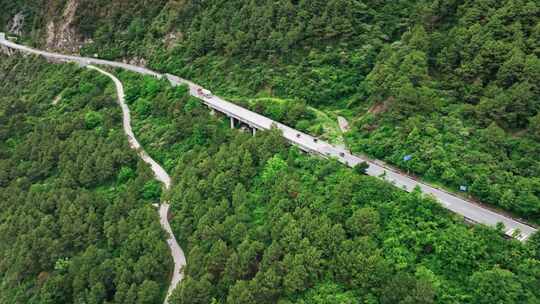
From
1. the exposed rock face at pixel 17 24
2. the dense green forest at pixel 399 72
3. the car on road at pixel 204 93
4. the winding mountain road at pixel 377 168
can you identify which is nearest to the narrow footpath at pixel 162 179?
the winding mountain road at pixel 377 168

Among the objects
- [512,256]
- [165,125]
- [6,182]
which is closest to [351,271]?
[512,256]

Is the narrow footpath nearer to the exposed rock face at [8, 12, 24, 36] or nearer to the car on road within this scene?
the car on road

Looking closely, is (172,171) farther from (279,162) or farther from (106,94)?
(106,94)

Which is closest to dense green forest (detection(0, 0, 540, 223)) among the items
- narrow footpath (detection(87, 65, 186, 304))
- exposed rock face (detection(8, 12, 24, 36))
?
narrow footpath (detection(87, 65, 186, 304))

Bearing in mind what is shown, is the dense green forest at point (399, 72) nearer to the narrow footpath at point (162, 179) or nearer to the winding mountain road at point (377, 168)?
the winding mountain road at point (377, 168)

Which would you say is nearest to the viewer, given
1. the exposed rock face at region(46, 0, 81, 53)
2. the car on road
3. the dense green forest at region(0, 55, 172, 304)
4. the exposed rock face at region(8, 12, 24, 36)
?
the dense green forest at region(0, 55, 172, 304)
